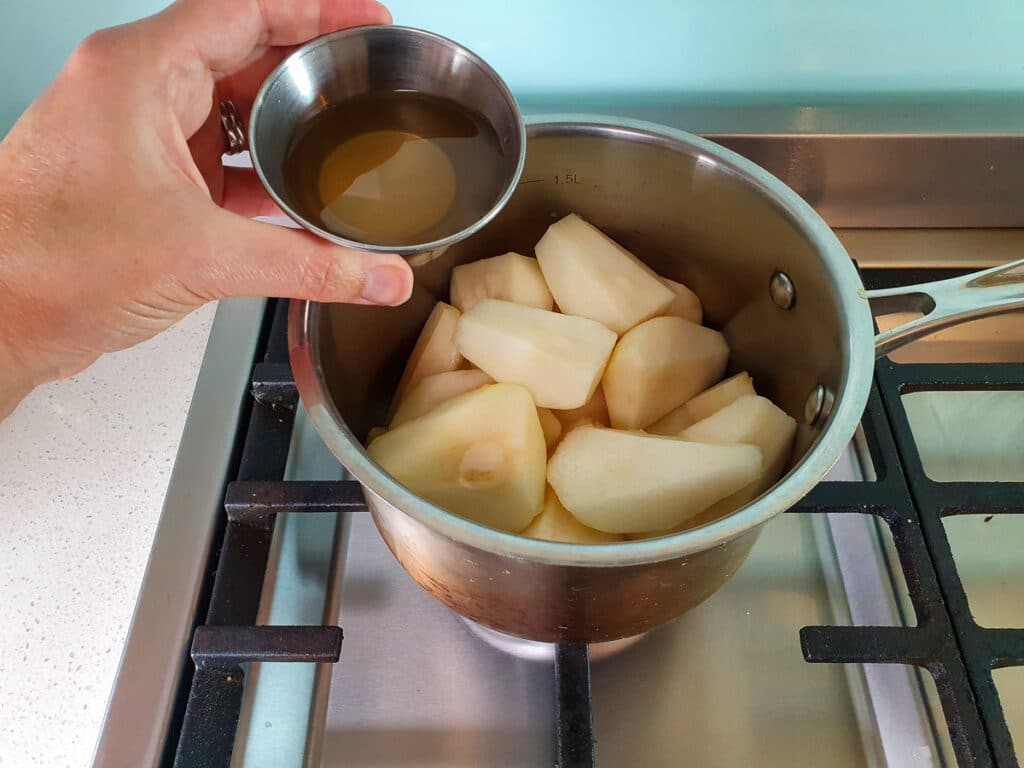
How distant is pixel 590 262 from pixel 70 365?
0.44 meters

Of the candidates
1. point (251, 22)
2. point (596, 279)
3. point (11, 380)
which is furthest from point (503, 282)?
point (11, 380)

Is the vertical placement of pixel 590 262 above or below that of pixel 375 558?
above

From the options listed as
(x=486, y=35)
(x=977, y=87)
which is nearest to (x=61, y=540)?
(x=486, y=35)

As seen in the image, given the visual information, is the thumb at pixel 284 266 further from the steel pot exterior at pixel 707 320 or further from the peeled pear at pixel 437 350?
the peeled pear at pixel 437 350

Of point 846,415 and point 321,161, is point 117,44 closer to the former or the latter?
point 321,161

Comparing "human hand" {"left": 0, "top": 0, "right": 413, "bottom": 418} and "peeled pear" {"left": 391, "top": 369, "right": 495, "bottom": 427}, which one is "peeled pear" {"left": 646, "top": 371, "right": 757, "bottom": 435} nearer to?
"peeled pear" {"left": 391, "top": 369, "right": 495, "bottom": 427}

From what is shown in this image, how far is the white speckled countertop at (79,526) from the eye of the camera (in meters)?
0.62

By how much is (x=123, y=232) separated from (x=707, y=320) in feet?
1.72

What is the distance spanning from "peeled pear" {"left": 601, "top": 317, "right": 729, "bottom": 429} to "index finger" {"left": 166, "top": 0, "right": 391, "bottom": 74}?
351 millimetres

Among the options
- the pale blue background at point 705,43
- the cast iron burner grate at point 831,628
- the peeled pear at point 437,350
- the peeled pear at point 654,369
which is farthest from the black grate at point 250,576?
the pale blue background at point 705,43

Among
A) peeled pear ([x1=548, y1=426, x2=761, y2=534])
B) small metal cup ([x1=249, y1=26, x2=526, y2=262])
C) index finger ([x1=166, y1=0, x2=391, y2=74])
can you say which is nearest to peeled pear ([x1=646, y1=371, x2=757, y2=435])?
peeled pear ([x1=548, y1=426, x2=761, y2=534])

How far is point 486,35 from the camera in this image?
0.86 metres

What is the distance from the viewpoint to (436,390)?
731 millimetres

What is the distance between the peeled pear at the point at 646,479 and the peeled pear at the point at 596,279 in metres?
0.15
